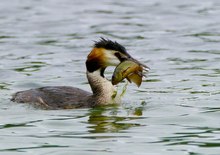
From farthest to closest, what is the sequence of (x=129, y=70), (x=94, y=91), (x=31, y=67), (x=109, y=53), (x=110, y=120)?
(x=31, y=67)
(x=94, y=91)
(x=109, y=53)
(x=129, y=70)
(x=110, y=120)

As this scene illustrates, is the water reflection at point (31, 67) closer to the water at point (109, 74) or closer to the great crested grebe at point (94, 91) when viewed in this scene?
the water at point (109, 74)

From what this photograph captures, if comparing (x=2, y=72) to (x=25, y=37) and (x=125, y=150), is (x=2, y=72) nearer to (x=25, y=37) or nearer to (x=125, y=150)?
(x=25, y=37)

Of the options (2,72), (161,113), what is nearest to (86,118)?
(161,113)

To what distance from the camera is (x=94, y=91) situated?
48.8 ft

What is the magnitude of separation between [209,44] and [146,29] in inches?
110

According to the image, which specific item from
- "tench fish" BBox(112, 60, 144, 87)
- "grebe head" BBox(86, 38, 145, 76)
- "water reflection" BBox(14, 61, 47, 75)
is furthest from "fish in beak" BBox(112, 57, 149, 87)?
"water reflection" BBox(14, 61, 47, 75)

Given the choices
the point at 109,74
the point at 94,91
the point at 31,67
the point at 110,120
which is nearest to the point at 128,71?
the point at 94,91

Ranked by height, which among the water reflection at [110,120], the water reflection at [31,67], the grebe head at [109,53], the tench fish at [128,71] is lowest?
the water reflection at [110,120]

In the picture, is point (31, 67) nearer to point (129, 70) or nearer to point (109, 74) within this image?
point (109, 74)

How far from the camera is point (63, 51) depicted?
2122 cm

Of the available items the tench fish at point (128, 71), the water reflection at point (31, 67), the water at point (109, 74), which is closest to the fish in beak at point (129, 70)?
the tench fish at point (128, 71)

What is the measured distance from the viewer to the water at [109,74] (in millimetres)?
12172

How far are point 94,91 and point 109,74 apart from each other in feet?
11.7

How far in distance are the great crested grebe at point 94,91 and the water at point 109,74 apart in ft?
0.74
